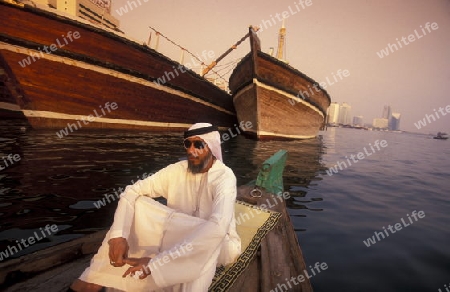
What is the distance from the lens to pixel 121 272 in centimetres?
172

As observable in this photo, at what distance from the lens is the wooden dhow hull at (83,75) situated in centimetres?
851

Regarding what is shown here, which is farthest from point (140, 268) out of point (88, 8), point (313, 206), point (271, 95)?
point (88, 8)

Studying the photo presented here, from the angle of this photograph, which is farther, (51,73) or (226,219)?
(51,73)

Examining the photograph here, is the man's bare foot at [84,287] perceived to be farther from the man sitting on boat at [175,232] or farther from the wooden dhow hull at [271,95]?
the wooden dhow hull at [271,95]

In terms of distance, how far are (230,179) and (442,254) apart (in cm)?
401

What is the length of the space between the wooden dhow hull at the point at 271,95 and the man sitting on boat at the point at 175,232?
11.1 m

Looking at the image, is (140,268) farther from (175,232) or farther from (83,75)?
(83,75)

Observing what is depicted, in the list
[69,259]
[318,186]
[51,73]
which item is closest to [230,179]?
[69,259]

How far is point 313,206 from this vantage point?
5156 mm

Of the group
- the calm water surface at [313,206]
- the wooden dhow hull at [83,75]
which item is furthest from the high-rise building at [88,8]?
the calm water surface at [313,206]

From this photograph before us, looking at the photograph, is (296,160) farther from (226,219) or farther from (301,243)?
(226,219)

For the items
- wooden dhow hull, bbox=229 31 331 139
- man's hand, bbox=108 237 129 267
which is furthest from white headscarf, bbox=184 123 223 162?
wooden dhow hull, bbox=229 31 331 139

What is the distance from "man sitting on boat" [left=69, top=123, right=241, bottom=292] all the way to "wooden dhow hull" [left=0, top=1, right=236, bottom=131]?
9724 millimetres

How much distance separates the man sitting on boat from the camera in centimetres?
156
